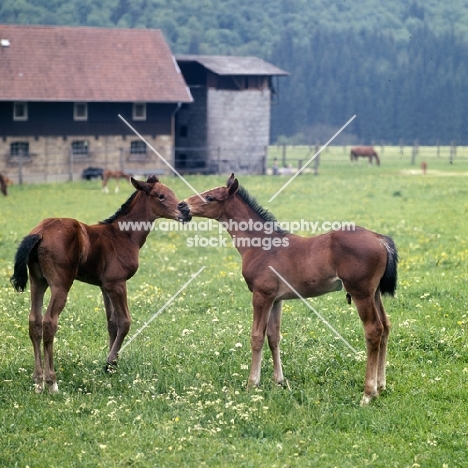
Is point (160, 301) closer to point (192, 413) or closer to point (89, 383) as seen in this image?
point (89, 383)

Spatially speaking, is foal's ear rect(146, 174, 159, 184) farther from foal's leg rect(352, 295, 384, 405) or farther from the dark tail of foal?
foal's leg rect(352, 295, 384, 405)

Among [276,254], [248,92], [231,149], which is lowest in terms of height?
[231,149]

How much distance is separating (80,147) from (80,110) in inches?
89.1

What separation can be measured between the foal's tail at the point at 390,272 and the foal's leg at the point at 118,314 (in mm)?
3163

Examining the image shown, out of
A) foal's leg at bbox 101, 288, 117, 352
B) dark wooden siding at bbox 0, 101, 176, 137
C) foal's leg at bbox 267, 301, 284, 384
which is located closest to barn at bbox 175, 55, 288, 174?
dark wooden siding at bbox 0, 101, 176, 137

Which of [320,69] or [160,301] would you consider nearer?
[160,301]

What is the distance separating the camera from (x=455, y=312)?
12641 millimetres

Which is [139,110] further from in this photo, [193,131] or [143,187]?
[143,187]

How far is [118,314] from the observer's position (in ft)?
34.0

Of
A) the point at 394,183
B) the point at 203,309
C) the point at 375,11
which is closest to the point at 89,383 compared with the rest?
the point at 203,309

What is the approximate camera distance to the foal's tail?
364 inches

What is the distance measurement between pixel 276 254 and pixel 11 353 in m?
3.85

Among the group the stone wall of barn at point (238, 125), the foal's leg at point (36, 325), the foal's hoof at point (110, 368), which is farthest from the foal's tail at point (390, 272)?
the stone wall of barn at point (238, 125)

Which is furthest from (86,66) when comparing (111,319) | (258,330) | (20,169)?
(258,330)
